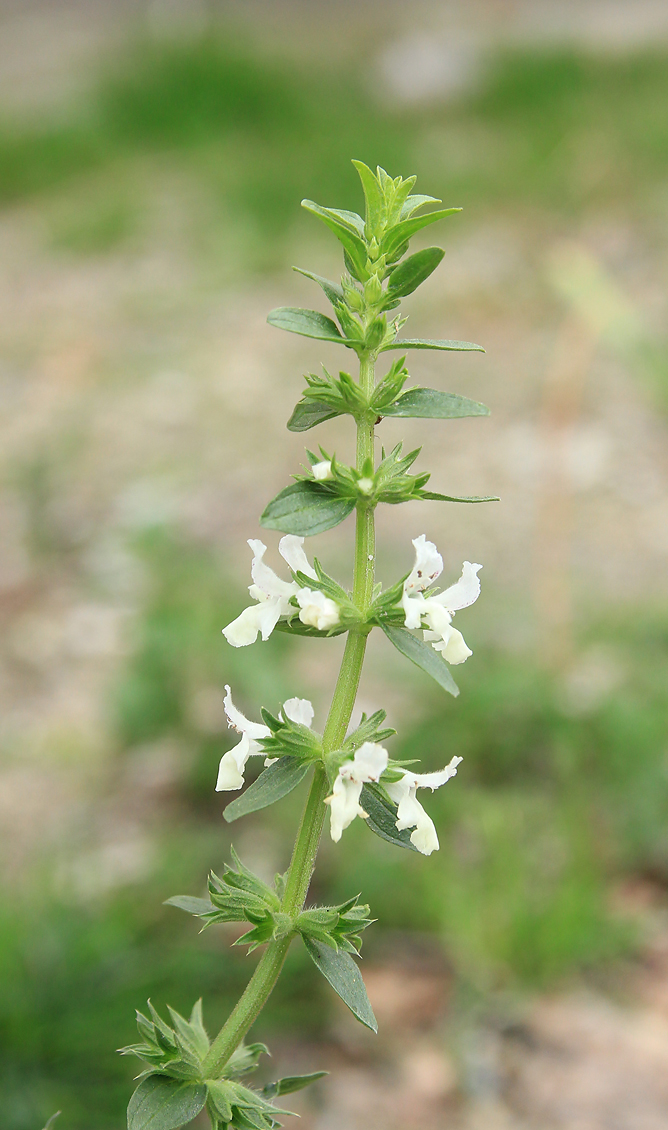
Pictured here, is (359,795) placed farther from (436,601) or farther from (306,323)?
(306,323)

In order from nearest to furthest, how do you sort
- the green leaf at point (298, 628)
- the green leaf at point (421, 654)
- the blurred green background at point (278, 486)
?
the green leaf at point (421, 654), the green leaf at point (298, 628), the blurred green background at point (278, 486)

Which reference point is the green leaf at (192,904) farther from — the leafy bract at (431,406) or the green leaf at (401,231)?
the green leaf at (401,231)

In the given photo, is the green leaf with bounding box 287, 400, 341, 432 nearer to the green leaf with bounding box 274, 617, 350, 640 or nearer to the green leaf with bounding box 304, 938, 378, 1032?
the green leaf with bounding box 274, 617, 350, 640

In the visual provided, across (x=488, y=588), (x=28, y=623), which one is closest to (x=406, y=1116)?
(x=488, y=588)

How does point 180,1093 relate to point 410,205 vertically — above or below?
below

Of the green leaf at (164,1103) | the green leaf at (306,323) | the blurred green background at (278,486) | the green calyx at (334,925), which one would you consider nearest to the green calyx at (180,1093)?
the green leaf at (164,1103)

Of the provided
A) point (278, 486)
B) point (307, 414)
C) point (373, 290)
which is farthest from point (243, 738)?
point (278, 486)
